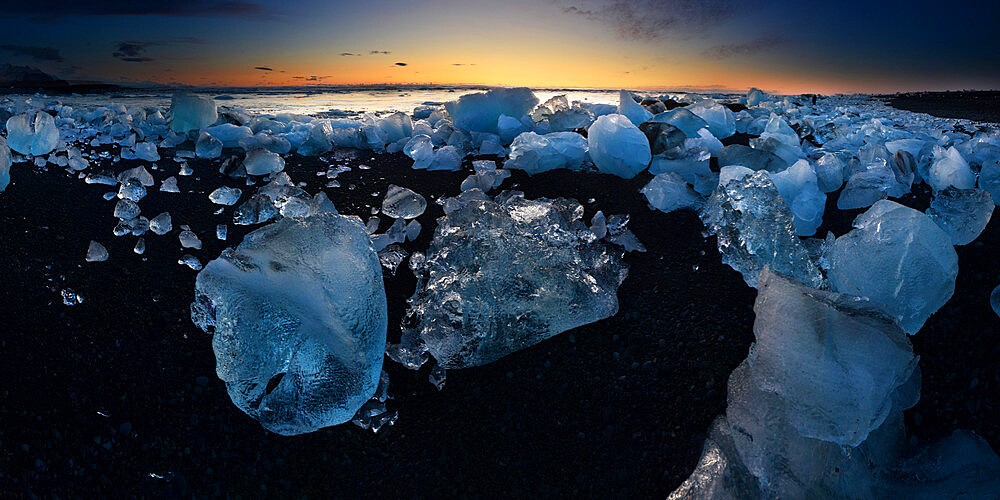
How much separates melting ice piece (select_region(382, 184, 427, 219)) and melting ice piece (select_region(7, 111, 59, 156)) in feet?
9.12

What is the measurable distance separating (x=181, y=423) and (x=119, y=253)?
1.04 m

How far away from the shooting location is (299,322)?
1477mm

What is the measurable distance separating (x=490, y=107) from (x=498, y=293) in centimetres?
202

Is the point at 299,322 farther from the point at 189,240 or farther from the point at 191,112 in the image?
the point at 191,112

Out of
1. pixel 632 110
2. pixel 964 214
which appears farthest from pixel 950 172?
pixel 632 110

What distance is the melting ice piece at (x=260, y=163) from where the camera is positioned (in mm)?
2818

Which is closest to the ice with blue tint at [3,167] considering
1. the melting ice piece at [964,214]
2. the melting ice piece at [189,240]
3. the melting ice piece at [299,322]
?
the melting ice piece at [189,240]

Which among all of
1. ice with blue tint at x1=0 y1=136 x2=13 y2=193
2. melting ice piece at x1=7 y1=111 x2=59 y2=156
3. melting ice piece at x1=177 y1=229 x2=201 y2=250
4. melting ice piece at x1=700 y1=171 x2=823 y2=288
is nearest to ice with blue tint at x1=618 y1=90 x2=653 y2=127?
melting ice piece at x1=700 y1=171 x2=823 y2=288

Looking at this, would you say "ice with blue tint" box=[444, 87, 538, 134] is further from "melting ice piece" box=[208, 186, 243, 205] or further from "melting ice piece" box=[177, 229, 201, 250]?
"melting ice piece" box=[177, 229, 201, 250]

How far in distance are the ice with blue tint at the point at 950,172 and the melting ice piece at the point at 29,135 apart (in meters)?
5.20

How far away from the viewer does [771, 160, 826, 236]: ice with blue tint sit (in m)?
2.00

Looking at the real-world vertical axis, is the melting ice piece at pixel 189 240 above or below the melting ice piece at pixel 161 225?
below

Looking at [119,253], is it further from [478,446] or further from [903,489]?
[903,489]

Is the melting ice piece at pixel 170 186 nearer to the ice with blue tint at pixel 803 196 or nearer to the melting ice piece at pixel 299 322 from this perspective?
the melting ice piece at pixel 299 322
